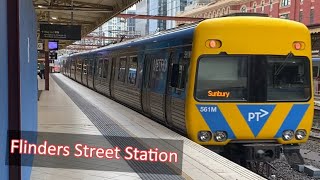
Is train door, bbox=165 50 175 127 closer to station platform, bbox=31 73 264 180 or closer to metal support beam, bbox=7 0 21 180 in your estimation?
station platform, bbox=31 73 264 180

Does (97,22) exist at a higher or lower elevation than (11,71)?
higher

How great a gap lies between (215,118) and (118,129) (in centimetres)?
234

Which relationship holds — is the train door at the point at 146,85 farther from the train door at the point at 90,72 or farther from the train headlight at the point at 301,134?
the train door at the point at 90,72

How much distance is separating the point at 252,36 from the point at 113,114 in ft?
16.3

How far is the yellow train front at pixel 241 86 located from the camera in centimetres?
699

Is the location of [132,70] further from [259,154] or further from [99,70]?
[99,70]

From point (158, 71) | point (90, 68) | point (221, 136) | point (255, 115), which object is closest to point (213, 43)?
point (255, 115)

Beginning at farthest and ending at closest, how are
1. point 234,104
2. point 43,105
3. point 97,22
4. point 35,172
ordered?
1. point 97,22
2. point 43,105
3. point 234,104
4. point 35,172

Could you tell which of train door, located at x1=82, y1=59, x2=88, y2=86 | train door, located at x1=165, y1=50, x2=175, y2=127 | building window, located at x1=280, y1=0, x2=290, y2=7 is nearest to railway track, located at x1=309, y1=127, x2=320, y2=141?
train door, located at x1=165, y1=50, x2=175, y2=127

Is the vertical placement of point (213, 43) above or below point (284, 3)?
below

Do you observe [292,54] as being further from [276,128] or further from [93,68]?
[93,68]

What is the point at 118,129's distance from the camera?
864 centimetres

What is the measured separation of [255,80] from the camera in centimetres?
707

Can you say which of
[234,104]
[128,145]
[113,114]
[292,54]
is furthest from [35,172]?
[113,114]
